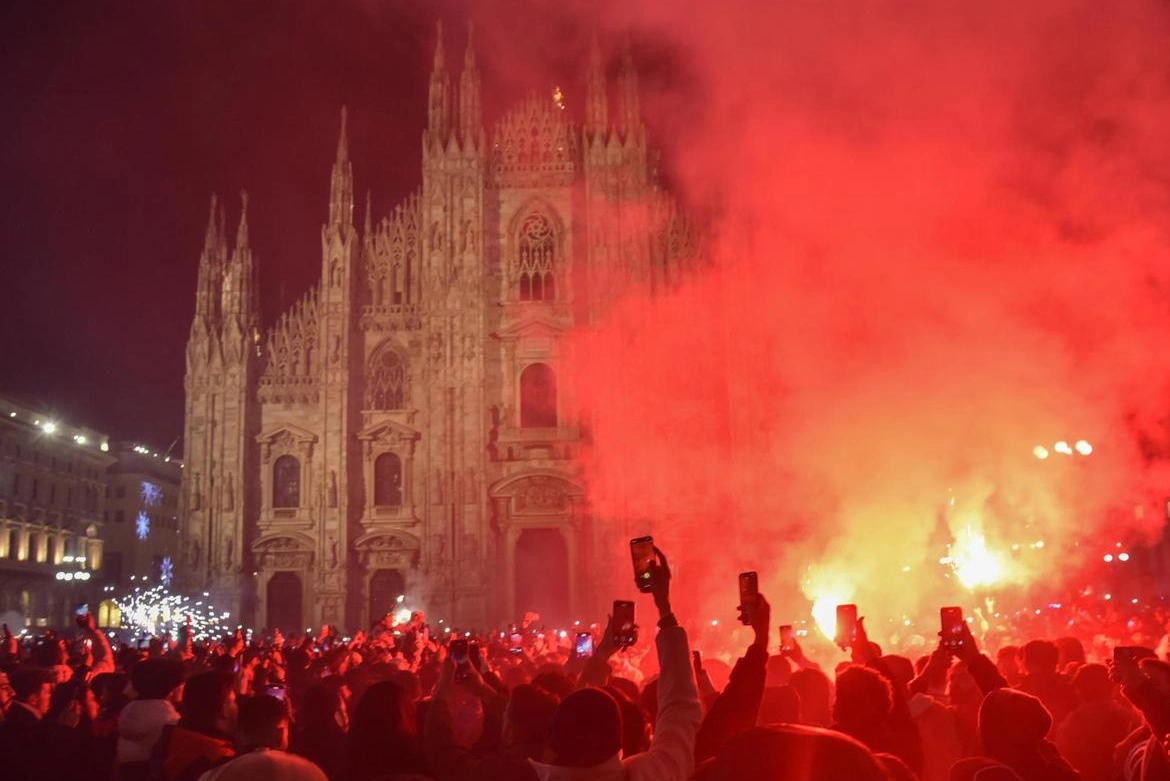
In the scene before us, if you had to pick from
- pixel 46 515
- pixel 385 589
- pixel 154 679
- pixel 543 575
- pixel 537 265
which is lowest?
pixel 154 679

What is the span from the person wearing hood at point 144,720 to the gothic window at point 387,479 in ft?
113

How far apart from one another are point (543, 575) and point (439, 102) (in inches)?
687

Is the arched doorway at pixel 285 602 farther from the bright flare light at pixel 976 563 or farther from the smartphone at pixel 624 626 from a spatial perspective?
the smartphone at pixel 624 626

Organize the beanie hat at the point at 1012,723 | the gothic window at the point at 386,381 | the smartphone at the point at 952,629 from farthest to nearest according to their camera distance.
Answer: the gothic window at the point at 386,381, the smartphone at the point at 952,629, the beanie hat at the point at 1012,723

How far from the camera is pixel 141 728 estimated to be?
6.04 m

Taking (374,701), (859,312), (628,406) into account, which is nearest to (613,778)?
(374,701)

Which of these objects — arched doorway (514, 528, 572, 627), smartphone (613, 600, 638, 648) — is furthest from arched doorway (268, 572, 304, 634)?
smartphone (613, 600, 638, 648)

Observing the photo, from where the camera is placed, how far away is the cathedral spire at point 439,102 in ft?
137

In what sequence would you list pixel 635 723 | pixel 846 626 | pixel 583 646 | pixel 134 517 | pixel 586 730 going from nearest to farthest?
pixel 586 730 → pixel 635 723 → pixel 846 626 → pixel 583 646 → pixel 134 517

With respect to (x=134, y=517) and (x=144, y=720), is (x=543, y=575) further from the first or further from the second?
(x=134, y=517)

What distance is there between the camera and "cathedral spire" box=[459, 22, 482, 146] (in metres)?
41.7

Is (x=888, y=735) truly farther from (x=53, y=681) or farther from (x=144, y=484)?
(x=144, y=484)

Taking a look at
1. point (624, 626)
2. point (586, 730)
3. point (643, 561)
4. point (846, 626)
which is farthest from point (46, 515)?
point (586, 730)

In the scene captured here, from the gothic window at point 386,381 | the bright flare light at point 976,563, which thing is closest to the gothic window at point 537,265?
the gothic window at point 386,381
